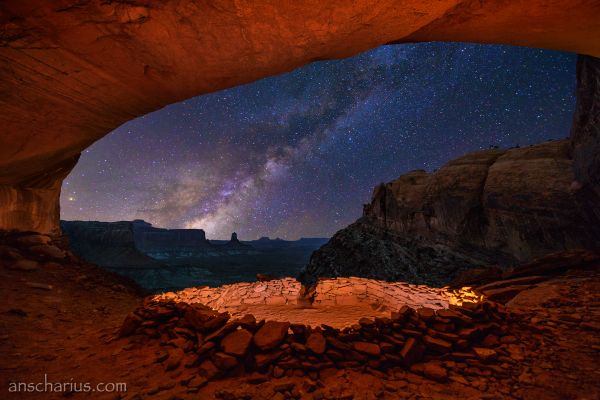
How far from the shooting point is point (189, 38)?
356cm

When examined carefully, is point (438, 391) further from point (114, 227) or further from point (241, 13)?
point (114, 227)

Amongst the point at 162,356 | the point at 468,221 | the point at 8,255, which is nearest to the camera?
the point at 162,356

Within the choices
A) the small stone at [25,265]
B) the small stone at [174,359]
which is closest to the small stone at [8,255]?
the small stone at [25,265]

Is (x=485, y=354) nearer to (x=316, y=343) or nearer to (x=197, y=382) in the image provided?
(x=316, y=343)

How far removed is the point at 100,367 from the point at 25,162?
688 centimetres

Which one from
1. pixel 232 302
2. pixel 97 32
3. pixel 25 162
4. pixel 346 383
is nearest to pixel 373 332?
pixel 346 383

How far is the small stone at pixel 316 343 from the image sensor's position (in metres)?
3.00

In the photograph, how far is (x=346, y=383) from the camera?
2672 mm

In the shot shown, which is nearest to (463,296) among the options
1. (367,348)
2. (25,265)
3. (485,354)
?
(485,354)

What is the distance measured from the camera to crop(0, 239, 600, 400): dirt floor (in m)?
2.51

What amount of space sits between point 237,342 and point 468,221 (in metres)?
19.8

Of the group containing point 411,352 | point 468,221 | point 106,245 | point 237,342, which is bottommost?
point 106,245

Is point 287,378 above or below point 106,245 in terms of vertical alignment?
above

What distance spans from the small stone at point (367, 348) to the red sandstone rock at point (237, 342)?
1.40 m
